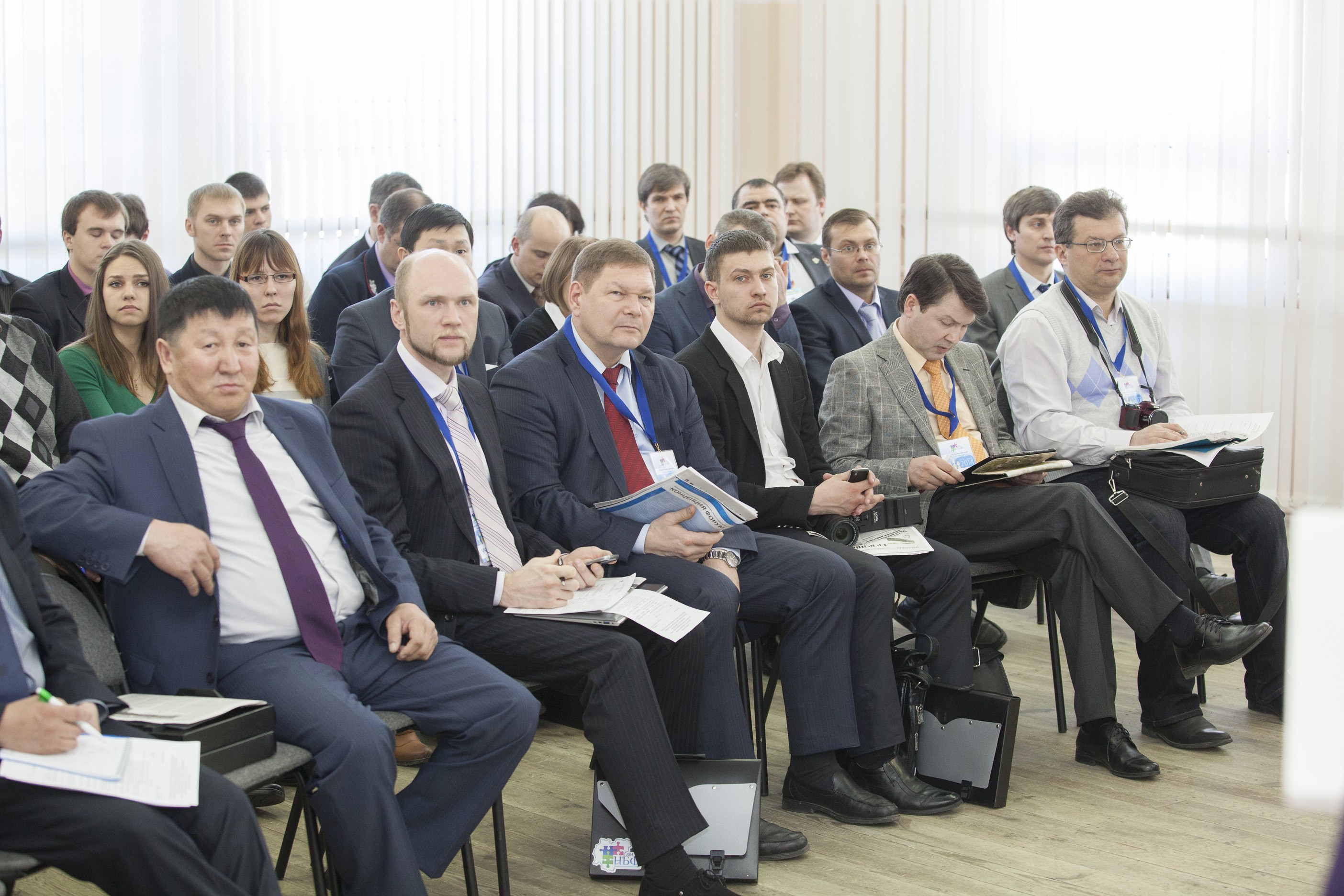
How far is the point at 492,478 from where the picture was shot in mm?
2887

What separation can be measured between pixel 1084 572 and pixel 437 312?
1.94m

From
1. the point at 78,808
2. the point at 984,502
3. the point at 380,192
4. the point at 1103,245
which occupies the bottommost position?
the point at 78,808

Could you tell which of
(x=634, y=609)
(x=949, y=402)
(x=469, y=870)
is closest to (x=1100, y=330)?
(x=949, y=402)

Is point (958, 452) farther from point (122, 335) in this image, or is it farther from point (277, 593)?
point (122, 335)

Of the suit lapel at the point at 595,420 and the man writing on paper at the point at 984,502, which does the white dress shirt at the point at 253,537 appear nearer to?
the suit lapel at the point at 595,420

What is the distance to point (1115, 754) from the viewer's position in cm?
346

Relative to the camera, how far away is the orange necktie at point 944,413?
150 inches

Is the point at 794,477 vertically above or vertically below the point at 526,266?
below

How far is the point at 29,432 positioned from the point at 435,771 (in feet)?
4.00

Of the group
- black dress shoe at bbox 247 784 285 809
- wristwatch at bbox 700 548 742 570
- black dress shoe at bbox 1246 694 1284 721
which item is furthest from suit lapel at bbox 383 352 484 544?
black dress shoe at bbox 1246 694 1284 721

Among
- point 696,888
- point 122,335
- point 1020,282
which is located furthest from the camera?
point 1020,282

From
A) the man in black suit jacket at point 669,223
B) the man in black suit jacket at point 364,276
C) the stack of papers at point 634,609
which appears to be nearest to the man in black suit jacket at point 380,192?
the man in black suit jacket at point 364,276

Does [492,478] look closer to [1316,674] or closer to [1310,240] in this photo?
[1316,674]

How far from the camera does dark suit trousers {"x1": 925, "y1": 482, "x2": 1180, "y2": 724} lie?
3.52 m
